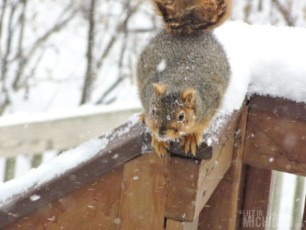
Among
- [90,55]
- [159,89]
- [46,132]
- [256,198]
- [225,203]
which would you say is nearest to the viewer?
[159,89]

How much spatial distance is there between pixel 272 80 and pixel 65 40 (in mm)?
4630

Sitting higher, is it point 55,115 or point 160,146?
point 160,146

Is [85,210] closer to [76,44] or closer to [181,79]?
[181,79]

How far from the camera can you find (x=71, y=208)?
131 centimetres

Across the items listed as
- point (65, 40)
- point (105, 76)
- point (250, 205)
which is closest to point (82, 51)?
point (65, 40)

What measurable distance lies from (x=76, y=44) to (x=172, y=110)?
15.4ft

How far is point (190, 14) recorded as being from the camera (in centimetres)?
165

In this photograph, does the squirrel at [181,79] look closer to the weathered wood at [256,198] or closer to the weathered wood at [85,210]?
the weathered wood at [85,210]

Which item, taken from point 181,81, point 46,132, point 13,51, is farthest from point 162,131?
point 13,51

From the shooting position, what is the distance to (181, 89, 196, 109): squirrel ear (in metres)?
1.36

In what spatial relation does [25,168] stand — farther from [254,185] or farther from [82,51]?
[82,51]

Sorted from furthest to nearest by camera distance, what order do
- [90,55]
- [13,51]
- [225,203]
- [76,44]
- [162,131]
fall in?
1. [76,44]
2. [13,51]
3. [90,55]
4. [225,203]
5. [162,131]

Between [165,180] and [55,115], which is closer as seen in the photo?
[165,180]

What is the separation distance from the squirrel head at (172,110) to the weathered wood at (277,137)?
16 centimetres
